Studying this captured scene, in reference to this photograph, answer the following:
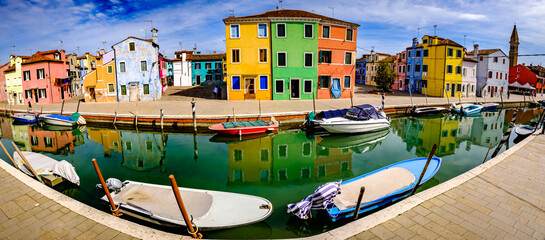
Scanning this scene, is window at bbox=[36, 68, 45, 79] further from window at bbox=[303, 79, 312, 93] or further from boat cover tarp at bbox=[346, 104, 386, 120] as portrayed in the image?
boat cover tarp at bbox=[346, 104, 386, 120]

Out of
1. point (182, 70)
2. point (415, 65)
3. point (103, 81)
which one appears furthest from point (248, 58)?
point (415, 65)

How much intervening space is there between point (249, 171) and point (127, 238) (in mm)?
7535

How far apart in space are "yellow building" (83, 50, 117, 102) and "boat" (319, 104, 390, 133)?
78.8 feet

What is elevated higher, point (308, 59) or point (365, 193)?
point (308, 59)

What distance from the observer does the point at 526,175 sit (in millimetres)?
8602

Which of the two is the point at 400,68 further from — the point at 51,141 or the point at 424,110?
the point at 51,141

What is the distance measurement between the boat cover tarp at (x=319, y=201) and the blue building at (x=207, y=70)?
4296 centimetres

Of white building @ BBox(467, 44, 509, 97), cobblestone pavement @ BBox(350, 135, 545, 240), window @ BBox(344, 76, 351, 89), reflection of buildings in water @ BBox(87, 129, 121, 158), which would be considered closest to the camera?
cobblestone pavement @ BBox(350, 135, 545, 240)

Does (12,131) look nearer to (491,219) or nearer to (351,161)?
(351,161)

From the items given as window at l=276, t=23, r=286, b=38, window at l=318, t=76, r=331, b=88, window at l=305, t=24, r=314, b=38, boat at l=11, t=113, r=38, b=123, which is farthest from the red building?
boat at l=11, t=113, r=38, b=123

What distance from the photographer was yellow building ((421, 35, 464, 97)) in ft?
125

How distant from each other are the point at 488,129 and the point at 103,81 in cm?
3701

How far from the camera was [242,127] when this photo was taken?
18.3 metres

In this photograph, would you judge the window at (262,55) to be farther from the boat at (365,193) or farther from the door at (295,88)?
the boat at (365,193)
